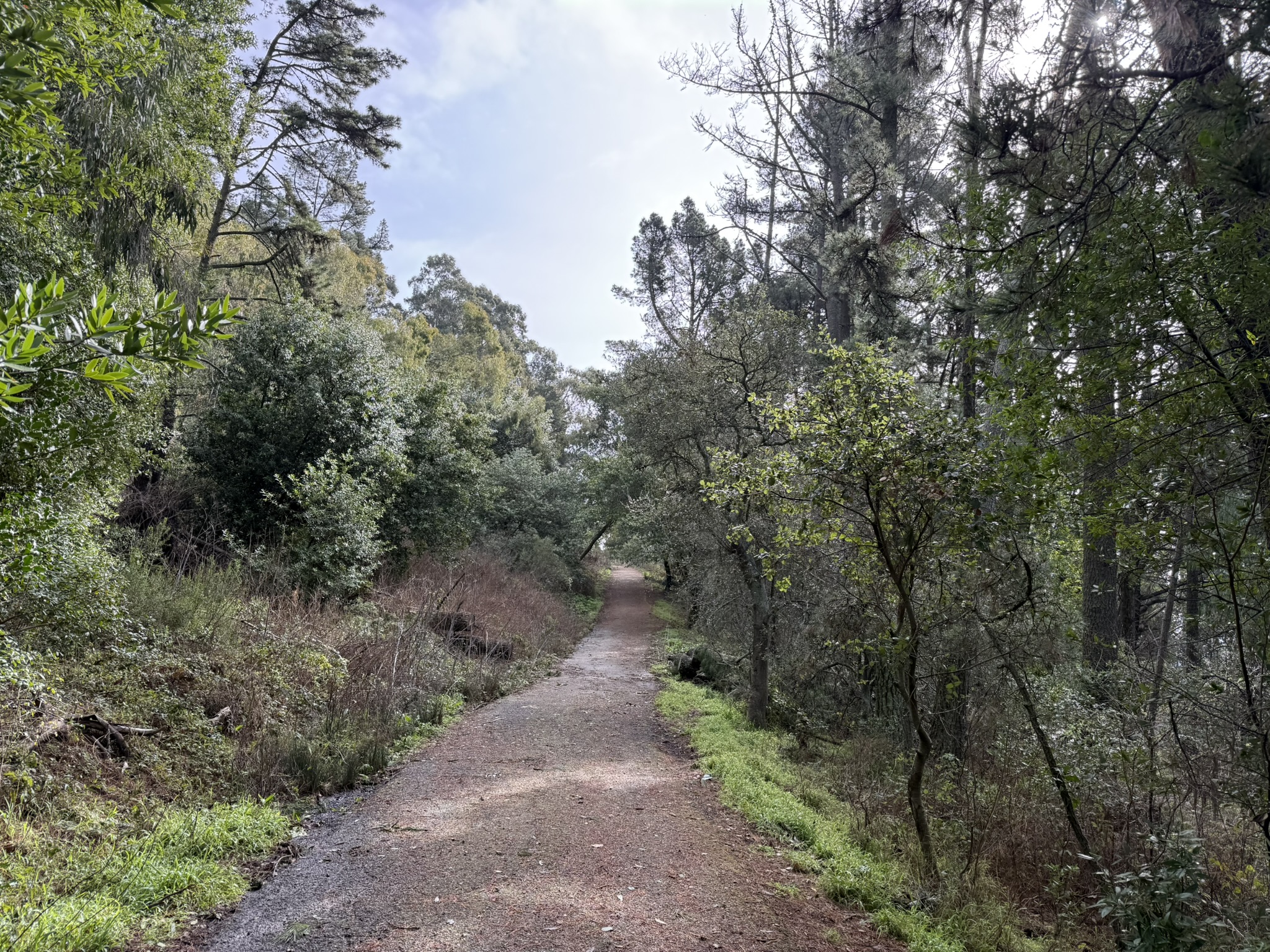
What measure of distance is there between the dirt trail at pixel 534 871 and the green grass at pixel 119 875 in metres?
0.34

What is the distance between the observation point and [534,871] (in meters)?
5.07

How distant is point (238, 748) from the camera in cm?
643

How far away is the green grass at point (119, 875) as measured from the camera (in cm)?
349

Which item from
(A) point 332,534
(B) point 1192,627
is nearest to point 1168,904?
(B) point 1192,627

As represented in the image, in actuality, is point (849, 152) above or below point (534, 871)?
above

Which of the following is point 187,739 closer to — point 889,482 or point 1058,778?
point 889,482

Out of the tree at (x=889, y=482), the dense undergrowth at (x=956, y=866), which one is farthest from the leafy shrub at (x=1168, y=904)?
the tree at (x=889, y=482)

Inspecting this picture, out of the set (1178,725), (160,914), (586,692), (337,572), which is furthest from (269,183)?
(1178,725)

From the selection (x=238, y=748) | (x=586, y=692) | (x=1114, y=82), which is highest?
(x=1114, y=82)

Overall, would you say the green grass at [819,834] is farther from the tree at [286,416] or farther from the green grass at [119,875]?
the tree at [286,416]

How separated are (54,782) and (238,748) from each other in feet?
5.26

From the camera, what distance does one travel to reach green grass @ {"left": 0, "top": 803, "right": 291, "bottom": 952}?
11.4ft

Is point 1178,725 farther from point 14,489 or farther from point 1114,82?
point 14,489

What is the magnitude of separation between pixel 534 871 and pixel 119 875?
2604mm
